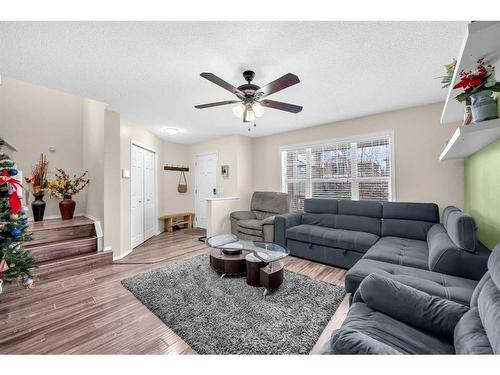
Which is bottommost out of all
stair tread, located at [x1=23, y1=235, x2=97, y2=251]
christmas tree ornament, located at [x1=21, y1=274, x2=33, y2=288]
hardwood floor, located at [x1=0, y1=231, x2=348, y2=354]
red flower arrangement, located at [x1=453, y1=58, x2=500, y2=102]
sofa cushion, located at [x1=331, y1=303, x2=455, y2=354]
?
hardwood floor, located at [x1=0, y1=231, x2=348, y2=354]

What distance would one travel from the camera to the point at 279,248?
2.81m

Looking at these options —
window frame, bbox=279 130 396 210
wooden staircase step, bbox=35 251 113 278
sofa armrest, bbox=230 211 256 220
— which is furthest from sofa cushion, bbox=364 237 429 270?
wooden staircase step, bbox=35 251 113 278

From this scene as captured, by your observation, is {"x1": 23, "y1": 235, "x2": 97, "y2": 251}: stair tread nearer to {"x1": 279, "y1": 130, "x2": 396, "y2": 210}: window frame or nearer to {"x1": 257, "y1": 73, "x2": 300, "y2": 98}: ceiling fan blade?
{"x1": 257, "y1": 73, "x2": 300, "y2": 98}: ceiling fan blade

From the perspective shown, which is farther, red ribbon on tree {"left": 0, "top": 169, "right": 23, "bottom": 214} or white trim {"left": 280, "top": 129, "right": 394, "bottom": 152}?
white trim {"left": 280, "top": 129, "right": 394, "bottom": 152}

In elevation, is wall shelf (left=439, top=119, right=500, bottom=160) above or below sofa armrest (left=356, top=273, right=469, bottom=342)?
above

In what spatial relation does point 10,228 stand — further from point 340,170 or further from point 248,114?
point 340,170

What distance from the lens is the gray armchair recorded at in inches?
153

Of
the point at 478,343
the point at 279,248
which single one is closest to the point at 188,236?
the point at 279,248

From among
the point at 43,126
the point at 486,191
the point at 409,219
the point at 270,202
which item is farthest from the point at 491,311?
the point at 43,126

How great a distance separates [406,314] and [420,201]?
2.72 metres

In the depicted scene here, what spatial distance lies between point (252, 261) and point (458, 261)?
1.86 meters

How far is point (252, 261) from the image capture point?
2.41 metres

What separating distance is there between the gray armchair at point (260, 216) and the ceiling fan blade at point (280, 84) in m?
2.41

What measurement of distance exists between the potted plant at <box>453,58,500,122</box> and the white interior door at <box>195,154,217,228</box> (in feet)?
15.4
